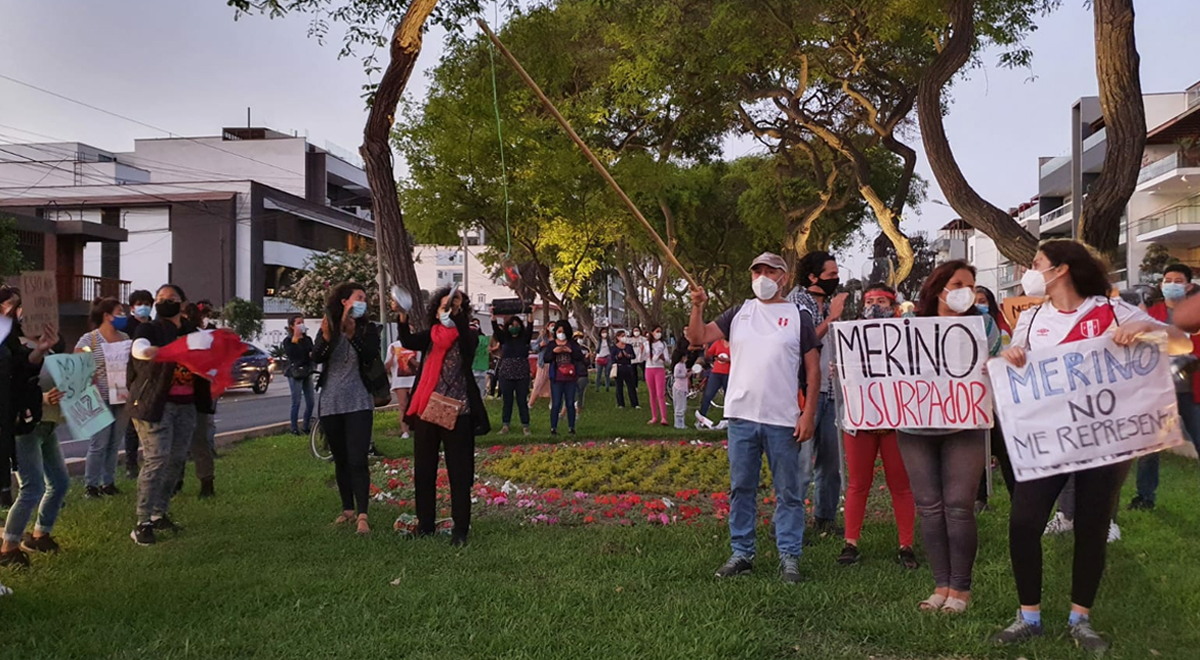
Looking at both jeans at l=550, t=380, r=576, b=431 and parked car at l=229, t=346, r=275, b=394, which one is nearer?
jeans at l=550, t=380, r=576, b=431

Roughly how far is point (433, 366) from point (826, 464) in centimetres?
292

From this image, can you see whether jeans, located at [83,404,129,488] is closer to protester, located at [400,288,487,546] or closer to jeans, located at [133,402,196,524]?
jeans, located at [133,402,196,524]

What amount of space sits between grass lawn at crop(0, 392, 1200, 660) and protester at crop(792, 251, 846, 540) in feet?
1.35

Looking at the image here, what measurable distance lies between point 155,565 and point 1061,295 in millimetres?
5466

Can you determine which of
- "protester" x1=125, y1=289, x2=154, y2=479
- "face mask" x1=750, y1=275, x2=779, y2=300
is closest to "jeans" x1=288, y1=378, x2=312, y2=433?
"protester" x1=125, y1=289, x2=154, y2=479

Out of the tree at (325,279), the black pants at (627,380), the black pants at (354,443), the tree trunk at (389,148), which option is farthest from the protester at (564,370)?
the tree at (325,279)

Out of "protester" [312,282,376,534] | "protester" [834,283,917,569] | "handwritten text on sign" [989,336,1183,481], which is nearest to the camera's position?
"handwritten text on sign" [989,336,1183,481]

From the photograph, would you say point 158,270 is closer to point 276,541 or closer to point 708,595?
point 276,541

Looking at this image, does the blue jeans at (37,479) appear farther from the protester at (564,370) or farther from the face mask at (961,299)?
the protester at (564,370)

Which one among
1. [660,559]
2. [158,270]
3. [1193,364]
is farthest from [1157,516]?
[158,270]

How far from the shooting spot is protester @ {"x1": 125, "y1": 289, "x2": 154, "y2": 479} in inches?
307

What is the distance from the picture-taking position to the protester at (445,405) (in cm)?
682

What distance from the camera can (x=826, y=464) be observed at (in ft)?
22.4

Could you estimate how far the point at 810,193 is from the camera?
29.0 m
